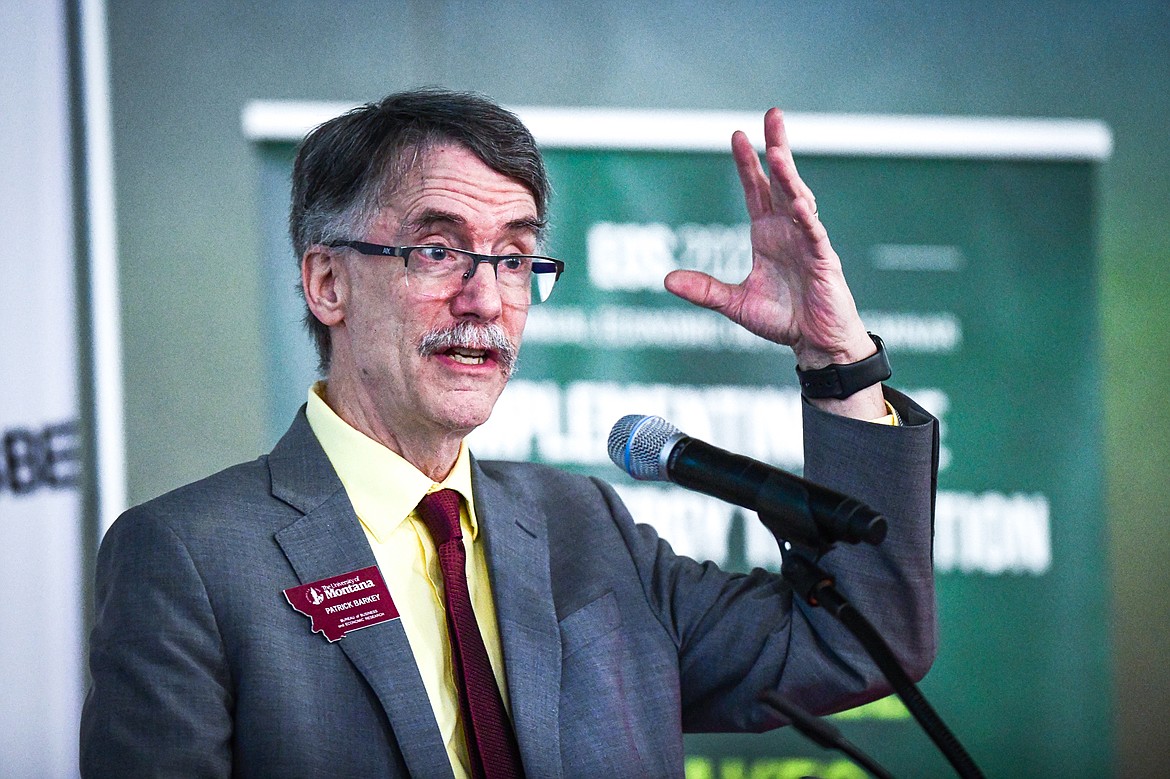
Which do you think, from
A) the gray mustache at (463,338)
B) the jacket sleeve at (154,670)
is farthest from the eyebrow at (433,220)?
the jacket sleeve at (154,670)

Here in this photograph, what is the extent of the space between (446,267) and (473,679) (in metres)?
0.64

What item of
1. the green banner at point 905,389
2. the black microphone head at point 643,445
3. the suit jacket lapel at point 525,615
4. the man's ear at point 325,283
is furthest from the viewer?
the green banner at point 905,389

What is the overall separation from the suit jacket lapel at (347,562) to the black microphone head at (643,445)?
1.41 ft

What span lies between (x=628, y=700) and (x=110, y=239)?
2.01 m

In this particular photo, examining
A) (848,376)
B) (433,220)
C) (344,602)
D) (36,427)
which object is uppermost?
(433,220)

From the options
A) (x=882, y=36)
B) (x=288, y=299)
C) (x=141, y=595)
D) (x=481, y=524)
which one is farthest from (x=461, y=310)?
(x=882, y=36)

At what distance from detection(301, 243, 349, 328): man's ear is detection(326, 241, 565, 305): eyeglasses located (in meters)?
0.06

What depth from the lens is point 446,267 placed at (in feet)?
5.88

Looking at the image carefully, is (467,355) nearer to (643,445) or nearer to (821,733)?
(643,445)

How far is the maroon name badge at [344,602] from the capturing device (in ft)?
5.14

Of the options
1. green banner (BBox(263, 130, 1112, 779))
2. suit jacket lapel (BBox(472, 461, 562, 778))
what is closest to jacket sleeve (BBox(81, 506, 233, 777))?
suit jacket lapel (BBox(472, 461, 562, 778))

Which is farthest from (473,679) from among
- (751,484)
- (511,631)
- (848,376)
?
(848,376)

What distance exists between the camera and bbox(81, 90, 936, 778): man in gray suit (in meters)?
1.50

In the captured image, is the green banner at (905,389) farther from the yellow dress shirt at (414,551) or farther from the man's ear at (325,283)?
the yellow dress shirt at (414,551)
